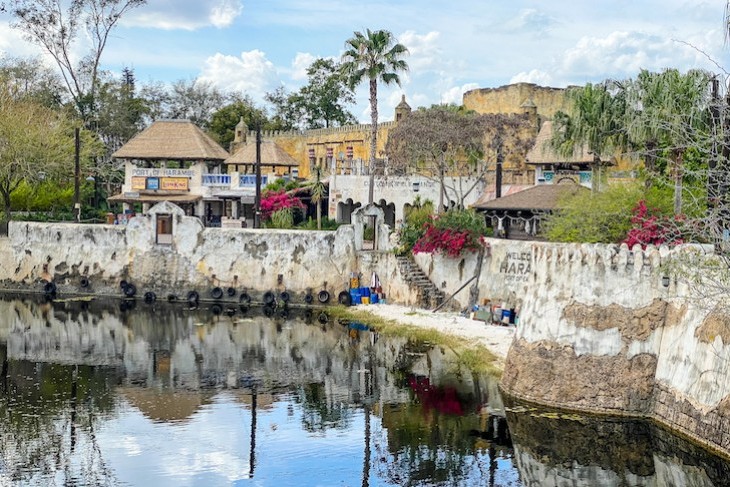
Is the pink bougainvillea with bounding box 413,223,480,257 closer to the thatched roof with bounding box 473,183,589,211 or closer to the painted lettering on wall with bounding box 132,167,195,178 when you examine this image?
the thatched roof with bounding box 473,183,589,211

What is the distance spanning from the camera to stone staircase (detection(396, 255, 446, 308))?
40.1 metres

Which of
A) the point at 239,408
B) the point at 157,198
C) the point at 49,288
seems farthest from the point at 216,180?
the point at 239,408

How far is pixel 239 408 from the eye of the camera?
87.4 feet

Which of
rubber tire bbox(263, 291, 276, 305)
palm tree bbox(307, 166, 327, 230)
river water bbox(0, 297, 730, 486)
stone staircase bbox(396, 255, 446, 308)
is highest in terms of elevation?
palm tree bbox(307, 166, 327, 230)

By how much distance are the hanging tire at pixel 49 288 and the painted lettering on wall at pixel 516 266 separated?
79.3ft

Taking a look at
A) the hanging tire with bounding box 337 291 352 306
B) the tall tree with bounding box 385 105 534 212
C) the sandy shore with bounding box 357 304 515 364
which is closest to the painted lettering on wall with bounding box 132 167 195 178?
the tall tree with bounding box 385 105 534 212

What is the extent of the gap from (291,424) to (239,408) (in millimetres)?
2085

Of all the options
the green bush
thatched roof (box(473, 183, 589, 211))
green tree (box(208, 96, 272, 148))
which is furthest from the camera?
green tree (box(208, 96, 272, 148))

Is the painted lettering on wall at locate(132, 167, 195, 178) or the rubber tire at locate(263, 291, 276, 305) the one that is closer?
the rubber tire at locate(263, 291, 276, 305)

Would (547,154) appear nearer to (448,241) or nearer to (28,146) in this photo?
(448,241)

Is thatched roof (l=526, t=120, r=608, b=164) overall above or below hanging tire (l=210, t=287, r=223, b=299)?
above

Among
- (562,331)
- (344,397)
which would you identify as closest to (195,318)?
(344,397)

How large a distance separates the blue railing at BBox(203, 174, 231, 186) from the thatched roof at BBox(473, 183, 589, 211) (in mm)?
18704

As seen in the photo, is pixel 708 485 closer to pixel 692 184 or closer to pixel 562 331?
pixel 562 331
